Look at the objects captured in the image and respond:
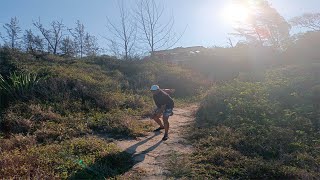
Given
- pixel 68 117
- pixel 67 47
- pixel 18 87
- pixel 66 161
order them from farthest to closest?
Result: pixel 67 47 < pixel 18 87 < pixel 68 117 < pixel 66 161

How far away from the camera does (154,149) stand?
24.3 ft

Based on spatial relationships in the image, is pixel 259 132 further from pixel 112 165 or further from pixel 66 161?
pixel 66 161

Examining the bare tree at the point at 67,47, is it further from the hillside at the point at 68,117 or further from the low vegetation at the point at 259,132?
the low vegetation at the point at 259,132

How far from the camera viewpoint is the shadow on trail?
227 inches

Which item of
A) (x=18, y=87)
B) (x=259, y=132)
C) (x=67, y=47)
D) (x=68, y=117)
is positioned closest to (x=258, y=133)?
(x=259, y=132)

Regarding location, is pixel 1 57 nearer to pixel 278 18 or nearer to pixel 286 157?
pixel 286 157

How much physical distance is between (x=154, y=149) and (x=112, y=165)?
1.34m

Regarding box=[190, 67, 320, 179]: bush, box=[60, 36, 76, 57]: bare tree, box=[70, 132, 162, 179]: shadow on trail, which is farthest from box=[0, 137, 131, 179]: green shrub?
box=[60, 36, 76, 57]: bare tree

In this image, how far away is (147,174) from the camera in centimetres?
598

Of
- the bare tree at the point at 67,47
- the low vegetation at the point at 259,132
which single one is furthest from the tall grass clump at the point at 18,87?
the bare tree at the point at 67,47

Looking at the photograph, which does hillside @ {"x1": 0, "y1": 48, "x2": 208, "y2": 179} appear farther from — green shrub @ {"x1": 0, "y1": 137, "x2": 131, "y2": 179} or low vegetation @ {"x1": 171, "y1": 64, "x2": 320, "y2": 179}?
low vegetation @ {"x1": 171, "y1": 64, "x2": 320, "y2": 179}

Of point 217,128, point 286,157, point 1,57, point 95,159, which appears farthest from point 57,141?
point 1,57

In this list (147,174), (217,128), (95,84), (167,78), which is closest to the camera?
(147,174)

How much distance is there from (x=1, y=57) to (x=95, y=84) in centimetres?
542
